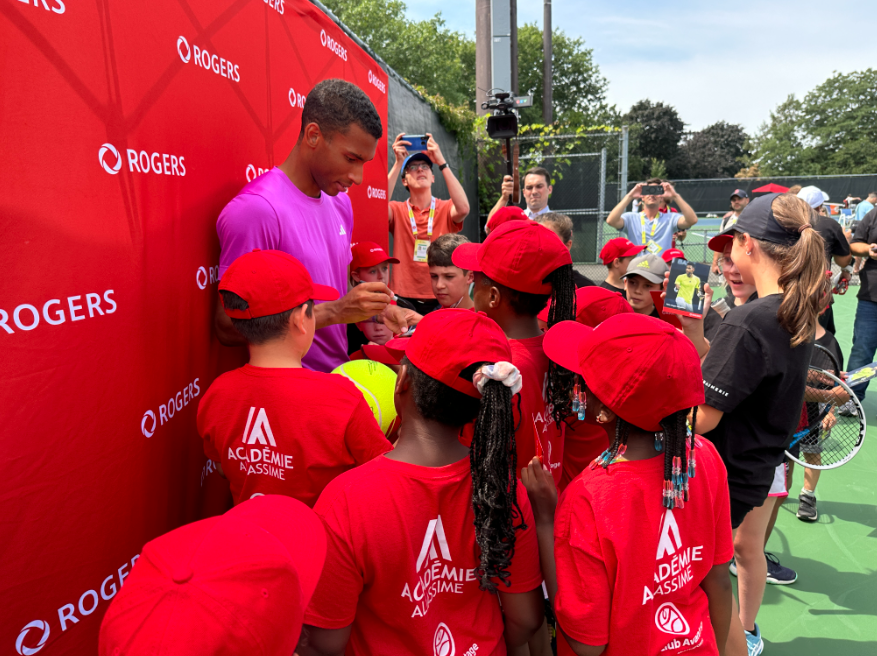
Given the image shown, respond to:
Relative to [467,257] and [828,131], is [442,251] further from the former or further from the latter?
[828,131]

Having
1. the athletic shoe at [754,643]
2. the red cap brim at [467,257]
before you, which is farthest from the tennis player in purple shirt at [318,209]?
the athletic shoe at [754,643]

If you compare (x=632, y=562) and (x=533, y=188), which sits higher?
(x=533, y=188)

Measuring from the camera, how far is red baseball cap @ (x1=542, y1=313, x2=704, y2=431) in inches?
57.2

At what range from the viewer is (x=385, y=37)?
87.6 feet

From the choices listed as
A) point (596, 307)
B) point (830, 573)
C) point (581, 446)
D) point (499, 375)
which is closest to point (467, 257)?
point (596, 307)

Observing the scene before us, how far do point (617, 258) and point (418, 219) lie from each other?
1.75m

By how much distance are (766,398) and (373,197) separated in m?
3.30

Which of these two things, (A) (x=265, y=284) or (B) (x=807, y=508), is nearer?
(A) (x=265, y=284)

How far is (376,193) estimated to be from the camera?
464cm

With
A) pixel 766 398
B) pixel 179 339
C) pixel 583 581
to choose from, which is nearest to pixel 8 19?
pixel 179 339

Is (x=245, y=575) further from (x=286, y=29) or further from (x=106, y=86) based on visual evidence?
(x=286, y=29)

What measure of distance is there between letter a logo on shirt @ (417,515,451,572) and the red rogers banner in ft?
2.90

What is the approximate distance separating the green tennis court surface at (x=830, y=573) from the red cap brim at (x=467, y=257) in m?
2.37

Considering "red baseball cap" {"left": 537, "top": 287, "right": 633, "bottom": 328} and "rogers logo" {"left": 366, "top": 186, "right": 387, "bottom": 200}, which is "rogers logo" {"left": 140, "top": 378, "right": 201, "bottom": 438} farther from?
"rogers logo" {"left": 366, "top": 186, "right": 387, "bottom": 200}
